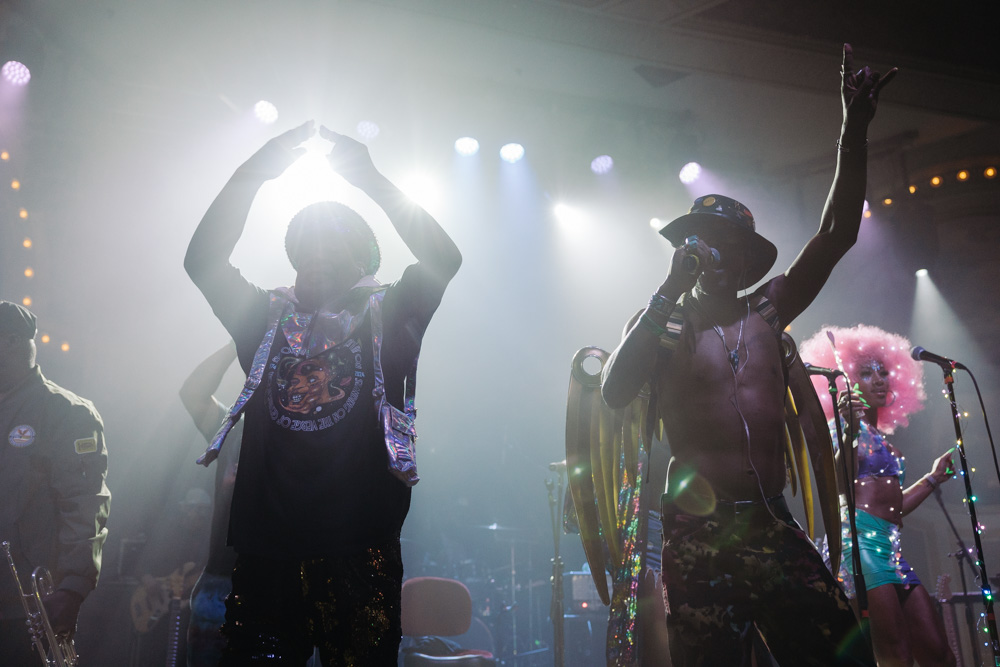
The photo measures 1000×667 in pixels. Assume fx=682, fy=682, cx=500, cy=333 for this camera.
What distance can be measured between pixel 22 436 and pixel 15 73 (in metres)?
5.81

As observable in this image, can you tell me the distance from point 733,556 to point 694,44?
22.6 ft

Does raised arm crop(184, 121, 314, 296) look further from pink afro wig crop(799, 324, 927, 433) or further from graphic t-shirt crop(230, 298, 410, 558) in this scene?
pink afro wig crop(799, 324, 927, 433)

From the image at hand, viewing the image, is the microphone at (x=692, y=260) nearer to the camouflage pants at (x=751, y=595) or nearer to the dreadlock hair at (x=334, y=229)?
the camouflage pants at (x=751, y=595)

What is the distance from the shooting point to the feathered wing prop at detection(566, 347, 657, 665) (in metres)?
3.61

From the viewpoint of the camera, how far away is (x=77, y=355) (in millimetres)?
8773

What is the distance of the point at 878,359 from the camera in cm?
596

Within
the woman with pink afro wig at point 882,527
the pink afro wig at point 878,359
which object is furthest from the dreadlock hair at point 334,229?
the pink afro wig at point 878,359

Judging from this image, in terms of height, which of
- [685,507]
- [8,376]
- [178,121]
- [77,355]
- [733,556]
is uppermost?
[178,121]

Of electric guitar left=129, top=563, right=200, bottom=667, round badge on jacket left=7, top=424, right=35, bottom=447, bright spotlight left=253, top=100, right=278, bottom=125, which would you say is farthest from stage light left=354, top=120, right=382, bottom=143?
round badge on jacket left=7, top=424, right=35, bottom=447

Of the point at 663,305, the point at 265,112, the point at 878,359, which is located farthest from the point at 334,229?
the point at 265,112

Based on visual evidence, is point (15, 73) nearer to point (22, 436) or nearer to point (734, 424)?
point (22, 436)

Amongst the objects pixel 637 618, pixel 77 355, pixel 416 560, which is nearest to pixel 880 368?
pixel 637 618

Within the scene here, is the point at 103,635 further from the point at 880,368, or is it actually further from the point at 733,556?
the point at 880,368

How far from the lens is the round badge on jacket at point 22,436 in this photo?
13.1ft
